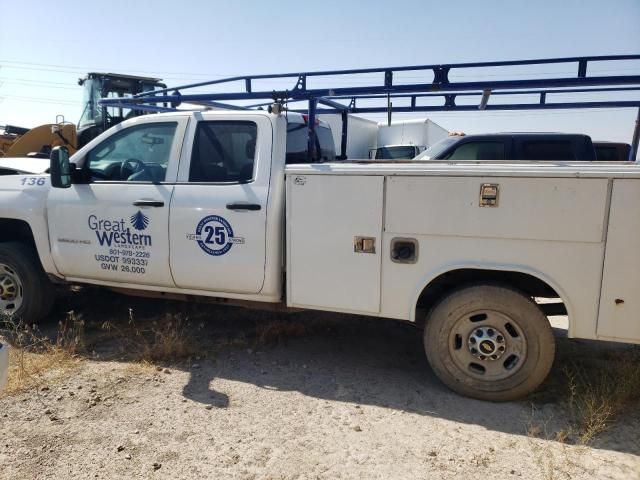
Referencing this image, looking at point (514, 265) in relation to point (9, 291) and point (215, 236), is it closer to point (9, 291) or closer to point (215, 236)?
point (215, 236)

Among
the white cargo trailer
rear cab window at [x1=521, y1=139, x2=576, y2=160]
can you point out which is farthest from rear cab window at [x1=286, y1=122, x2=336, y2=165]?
the white cargo trailer

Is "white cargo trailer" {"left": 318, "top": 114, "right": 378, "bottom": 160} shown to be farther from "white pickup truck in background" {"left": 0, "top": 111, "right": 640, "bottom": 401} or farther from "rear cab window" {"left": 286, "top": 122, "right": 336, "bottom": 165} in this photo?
"white pickup truck in background" {"left": 0, "top": 111, "right": 640, "bottom": 401}

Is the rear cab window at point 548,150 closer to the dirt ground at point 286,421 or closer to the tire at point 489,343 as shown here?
the dirt ground at point 286,421

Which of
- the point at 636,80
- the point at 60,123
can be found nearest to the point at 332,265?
the point at 636,80

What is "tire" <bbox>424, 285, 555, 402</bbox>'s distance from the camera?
136 inches

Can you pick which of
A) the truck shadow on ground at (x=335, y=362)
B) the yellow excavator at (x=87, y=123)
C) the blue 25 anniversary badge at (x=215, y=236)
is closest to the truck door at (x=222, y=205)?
the blue 25 anniversary badge at (x=215, y=236)

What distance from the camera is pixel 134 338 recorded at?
473cm

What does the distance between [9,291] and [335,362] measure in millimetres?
3298

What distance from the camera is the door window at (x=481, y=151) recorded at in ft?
21.9

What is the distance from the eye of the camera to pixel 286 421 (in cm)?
333

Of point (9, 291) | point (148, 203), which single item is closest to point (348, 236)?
point (148, 203)

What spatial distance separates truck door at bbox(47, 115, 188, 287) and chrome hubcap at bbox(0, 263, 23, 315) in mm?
586

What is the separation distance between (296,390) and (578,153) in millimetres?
4907

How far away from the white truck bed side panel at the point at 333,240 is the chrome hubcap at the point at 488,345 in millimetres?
658
